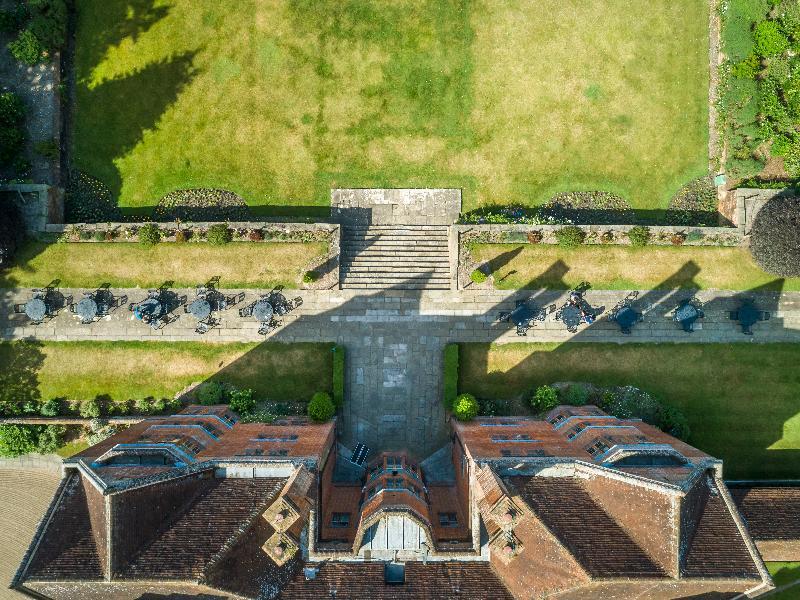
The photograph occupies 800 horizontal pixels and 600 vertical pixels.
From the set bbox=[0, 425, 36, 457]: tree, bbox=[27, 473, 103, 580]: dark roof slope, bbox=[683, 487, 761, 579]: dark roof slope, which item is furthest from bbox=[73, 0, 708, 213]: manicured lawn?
bbox=[683, 487, 761, 579]: dark roof slope

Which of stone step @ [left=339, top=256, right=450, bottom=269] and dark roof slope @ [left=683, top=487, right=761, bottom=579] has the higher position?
stone step @ [left=339, top=256, right=450, bottom=269]

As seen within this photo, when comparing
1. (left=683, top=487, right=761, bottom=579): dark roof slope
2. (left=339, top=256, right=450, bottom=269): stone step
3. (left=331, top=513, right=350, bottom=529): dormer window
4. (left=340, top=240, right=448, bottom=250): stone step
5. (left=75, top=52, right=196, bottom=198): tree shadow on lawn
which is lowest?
(left=331, top=513, right=350, bottom=529): dormer window

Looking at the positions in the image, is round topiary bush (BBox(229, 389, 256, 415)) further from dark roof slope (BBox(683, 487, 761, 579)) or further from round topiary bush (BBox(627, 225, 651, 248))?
round topiary bush (BBox(627, 225, 651, 248))

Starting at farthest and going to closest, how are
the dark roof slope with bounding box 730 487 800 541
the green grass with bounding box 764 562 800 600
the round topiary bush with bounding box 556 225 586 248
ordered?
the green grass with bounding box 764 562 800 600
the round topiary bush with bounding box 556 225 586 248
the dark roof slope with bounding box 730 487 800 541

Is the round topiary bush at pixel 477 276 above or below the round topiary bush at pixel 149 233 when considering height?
below

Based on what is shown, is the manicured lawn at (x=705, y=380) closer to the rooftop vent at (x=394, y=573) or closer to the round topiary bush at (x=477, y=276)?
the round topiary bush at (x=477, y=276)

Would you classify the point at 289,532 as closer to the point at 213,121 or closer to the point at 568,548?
the point at 568,548

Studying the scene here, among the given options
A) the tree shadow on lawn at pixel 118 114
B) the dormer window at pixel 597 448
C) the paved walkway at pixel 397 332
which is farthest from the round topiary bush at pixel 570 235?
the tree shadow on lawn at pixel 118 114

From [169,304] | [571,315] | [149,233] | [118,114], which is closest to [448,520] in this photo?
[571,315]
